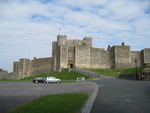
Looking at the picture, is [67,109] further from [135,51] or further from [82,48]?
[135,51]

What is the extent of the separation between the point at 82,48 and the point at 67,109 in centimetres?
4869

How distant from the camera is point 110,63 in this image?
60500mm

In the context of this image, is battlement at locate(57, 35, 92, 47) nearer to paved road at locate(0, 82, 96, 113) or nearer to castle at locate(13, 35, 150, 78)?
castle at locate(13, 35, 150, 78)

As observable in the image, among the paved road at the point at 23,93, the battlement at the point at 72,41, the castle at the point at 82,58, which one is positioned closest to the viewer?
the paved road at the point at 23,93

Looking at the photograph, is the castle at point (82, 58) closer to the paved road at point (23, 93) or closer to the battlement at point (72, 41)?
the battlement at point (72, 41)

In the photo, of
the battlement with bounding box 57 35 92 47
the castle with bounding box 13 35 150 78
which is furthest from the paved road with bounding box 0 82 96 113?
the battlement with bounding box 57 35 92 47

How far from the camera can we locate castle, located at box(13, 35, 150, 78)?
56.6 m

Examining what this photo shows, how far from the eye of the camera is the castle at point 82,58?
186 feet

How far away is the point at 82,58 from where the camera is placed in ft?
188

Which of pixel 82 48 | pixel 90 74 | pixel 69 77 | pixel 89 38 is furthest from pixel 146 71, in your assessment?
pixel 89 38

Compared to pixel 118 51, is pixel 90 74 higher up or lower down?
lower down

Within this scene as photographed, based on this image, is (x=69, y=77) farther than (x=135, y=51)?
No

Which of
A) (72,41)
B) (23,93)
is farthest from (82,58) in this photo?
(23,93)

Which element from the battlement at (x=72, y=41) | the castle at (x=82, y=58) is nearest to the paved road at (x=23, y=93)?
the castle at (x=82, y=58)
